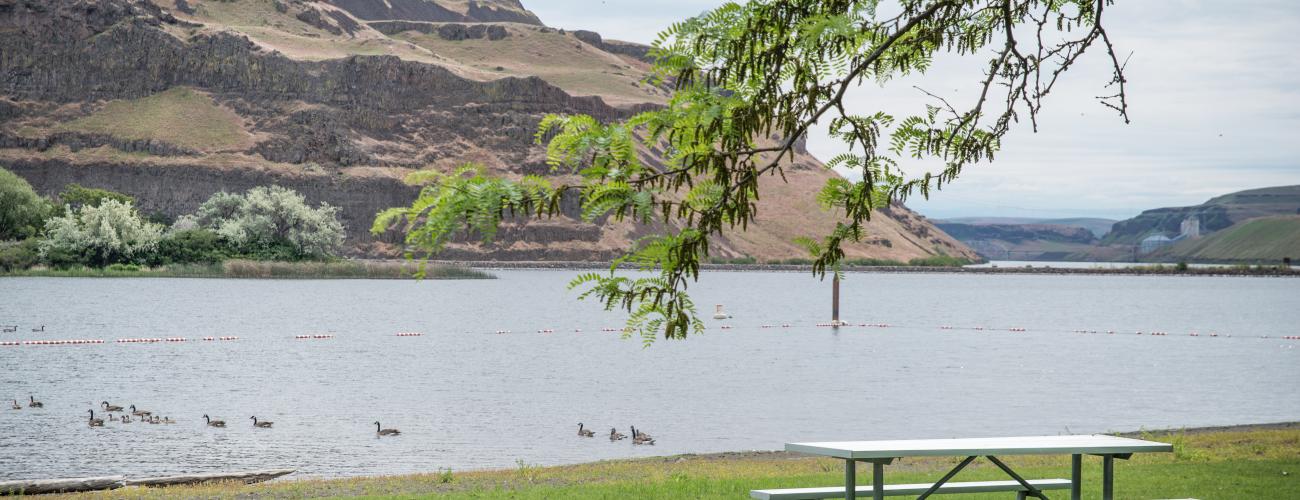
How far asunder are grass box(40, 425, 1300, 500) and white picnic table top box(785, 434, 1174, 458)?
11.7ft

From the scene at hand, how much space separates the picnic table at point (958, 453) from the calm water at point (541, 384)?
50.3 ft

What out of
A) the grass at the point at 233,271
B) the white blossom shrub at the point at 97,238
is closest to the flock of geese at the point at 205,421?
the grass at the point at 233,271

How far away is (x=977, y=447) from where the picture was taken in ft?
33.1

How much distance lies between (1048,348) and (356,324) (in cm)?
4522

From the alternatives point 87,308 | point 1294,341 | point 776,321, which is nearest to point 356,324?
point 87,308

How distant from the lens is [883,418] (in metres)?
36.0

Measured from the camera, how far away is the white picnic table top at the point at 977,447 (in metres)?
9.51

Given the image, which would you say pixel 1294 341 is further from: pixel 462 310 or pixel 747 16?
pixel 747 16

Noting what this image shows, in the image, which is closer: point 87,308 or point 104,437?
point 104,437

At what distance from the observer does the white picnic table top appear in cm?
951

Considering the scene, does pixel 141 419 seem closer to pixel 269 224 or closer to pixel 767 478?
pixel 767 478

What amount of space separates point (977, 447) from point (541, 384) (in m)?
36.2

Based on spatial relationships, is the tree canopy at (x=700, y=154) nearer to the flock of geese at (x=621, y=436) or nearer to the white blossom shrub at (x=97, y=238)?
the flock of geese at (x=621, y=436)

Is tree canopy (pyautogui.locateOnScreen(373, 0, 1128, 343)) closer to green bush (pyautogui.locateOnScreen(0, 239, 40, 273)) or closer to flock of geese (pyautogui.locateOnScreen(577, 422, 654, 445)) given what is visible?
flock of geese (pyautogui.locateOnScreen(577, 422, 654, 445))
